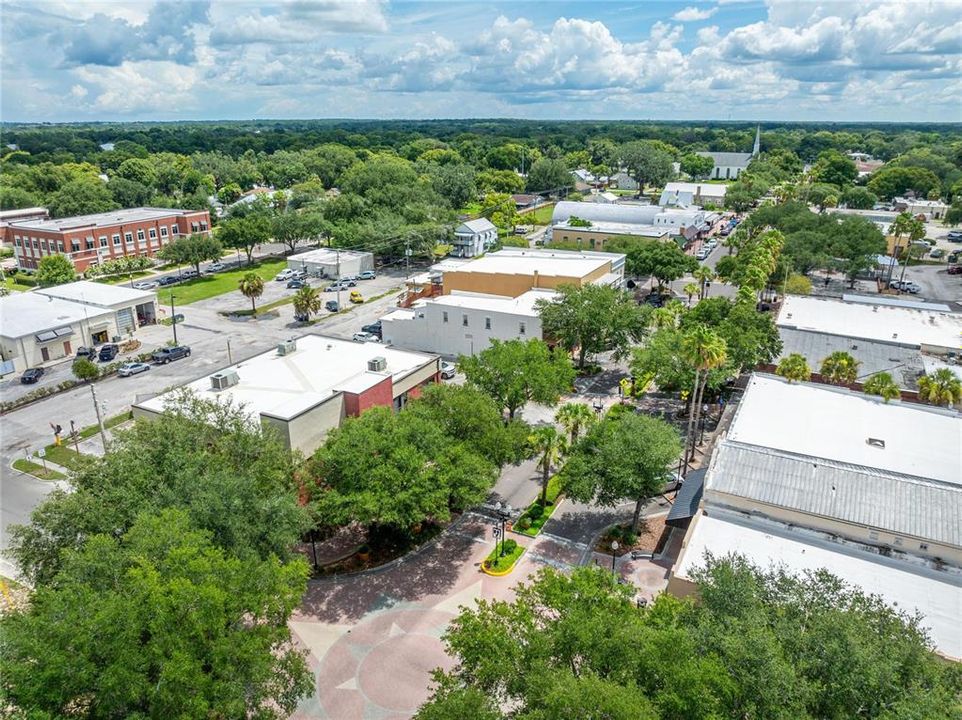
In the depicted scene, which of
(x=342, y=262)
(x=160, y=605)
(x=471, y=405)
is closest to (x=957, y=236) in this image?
(x=342, y=262)

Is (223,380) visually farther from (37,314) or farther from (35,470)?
(37,314)

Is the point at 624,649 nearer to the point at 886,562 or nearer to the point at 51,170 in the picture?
the point at 886,562

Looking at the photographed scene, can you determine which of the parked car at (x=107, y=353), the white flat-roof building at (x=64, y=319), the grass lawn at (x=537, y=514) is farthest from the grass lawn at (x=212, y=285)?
the grass lawn at (x=537, y=514)

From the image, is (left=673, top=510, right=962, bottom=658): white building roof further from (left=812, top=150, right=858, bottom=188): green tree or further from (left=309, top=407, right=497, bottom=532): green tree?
(left=812, top=150, right=858, bottom=188): green tree

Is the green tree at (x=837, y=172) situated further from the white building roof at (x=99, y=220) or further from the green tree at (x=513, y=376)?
the green tree at (x=513, y=376)

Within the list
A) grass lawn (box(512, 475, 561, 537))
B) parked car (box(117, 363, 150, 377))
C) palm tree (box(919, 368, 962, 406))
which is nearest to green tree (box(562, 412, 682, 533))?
grass lawn (box(512, 475, 561, 537))

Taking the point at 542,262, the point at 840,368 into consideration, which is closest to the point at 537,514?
the point at 840,368
